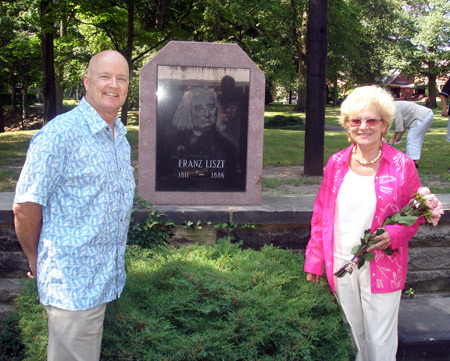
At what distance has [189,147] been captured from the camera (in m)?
4.75

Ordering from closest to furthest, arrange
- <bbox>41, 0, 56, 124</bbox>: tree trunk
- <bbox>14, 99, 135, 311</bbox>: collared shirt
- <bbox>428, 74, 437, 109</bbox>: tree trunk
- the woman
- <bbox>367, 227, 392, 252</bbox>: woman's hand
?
<bbox>14, 99, 135, 311</bbox>: collared shirt
<bbox>367, 227, 392, 252</bbox>: woman's hand
the woman
<bbox>41, 0, 56, 124</bbox>: tree trunk
<bbox>428, 74, 437, 109</bbox>: tree trunk

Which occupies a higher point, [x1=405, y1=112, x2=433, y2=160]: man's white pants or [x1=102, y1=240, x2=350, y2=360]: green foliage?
[x1=405, y1=112, x2=433, y2=160]: man's white pants

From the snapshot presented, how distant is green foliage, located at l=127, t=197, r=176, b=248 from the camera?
4.36 metres

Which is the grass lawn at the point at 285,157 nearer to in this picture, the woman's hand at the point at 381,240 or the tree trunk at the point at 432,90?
the woman's hand at the point at 381,240

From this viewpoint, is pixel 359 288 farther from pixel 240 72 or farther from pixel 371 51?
pixel 371 51

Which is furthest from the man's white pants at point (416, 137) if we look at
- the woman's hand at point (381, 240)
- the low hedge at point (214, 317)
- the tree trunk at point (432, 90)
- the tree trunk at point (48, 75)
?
the tree trunk at point (432, 90)

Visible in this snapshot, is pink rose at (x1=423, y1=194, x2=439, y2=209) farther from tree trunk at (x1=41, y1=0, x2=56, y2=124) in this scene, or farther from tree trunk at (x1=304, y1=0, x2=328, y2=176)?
tree trunk at (x1=41, y1=0, x2=56, y2=124)

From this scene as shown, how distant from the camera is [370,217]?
2.84 m

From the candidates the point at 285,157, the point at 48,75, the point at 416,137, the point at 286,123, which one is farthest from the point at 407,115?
the point at 286,123

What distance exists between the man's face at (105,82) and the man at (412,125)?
263 inches

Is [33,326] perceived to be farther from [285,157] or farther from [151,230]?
[285,157]

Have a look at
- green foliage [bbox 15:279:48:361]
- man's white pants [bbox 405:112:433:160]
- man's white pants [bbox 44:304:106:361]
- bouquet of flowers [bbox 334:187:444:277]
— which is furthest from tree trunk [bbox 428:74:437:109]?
man's white pants [bbox 44:304:106:361]

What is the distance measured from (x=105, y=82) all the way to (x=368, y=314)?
6.60ft

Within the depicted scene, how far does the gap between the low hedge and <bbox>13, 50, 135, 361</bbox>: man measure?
40 centimetres
